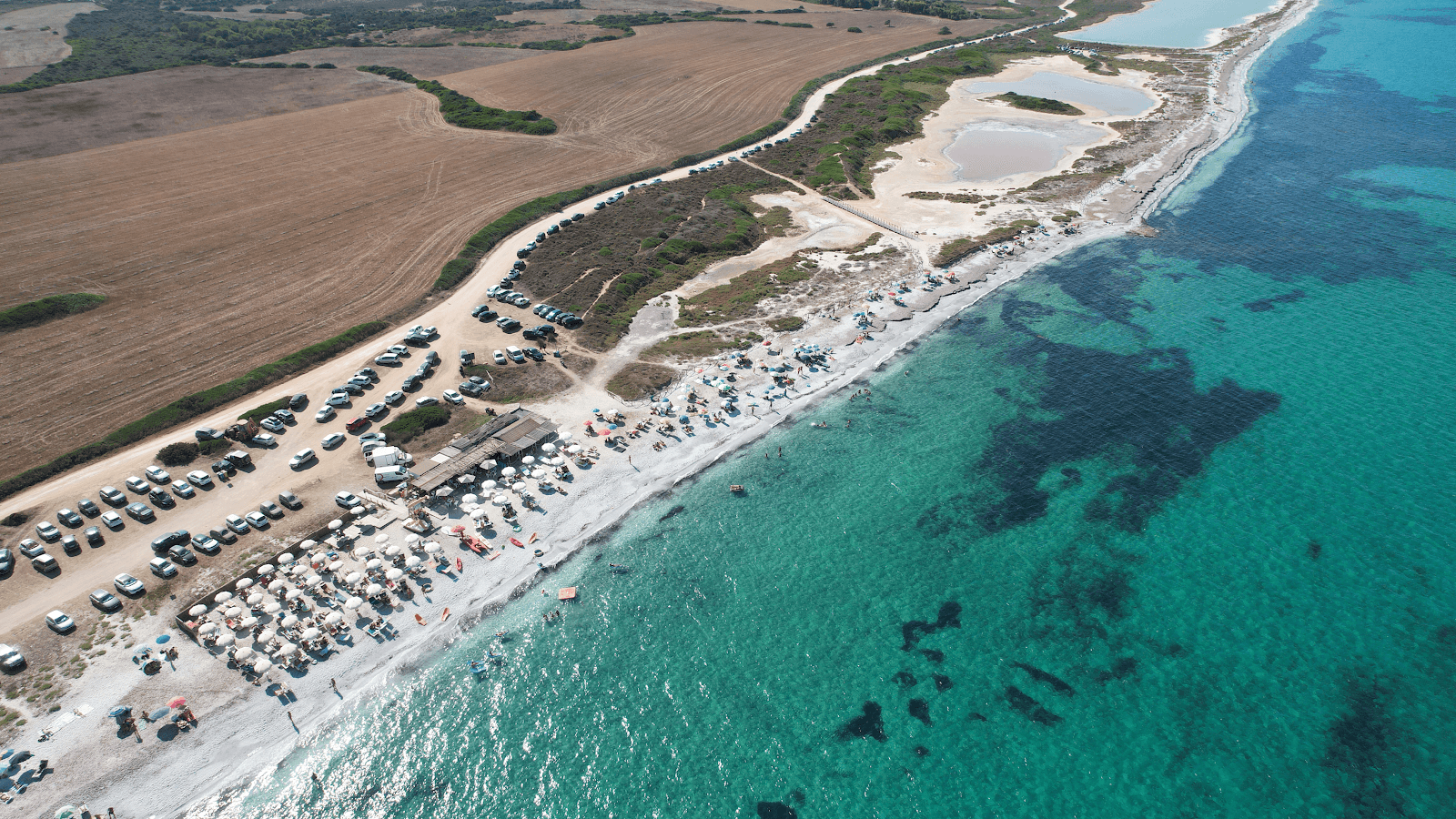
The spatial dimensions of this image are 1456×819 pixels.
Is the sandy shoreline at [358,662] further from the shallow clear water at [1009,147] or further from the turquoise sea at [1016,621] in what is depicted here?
the shallow clear water at [1009,147]

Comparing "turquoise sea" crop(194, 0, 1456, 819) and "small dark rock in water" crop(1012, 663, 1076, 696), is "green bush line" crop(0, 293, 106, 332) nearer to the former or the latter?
"turquoise sea" crop(194, 0, 1456, 819)

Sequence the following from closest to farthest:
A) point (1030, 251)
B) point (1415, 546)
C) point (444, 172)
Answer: point (1415, 546) < point (1030, 251) < point (444, 172)

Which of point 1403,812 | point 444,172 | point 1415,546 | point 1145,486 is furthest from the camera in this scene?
point 444,172

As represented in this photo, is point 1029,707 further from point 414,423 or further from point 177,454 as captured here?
point 177,454

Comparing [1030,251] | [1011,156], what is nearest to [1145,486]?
[1030,251]

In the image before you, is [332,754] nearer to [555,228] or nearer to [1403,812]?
[1403,812]

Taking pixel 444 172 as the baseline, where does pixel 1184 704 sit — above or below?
below

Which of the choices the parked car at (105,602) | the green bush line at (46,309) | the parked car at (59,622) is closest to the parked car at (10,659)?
the parked car at (59,622)
